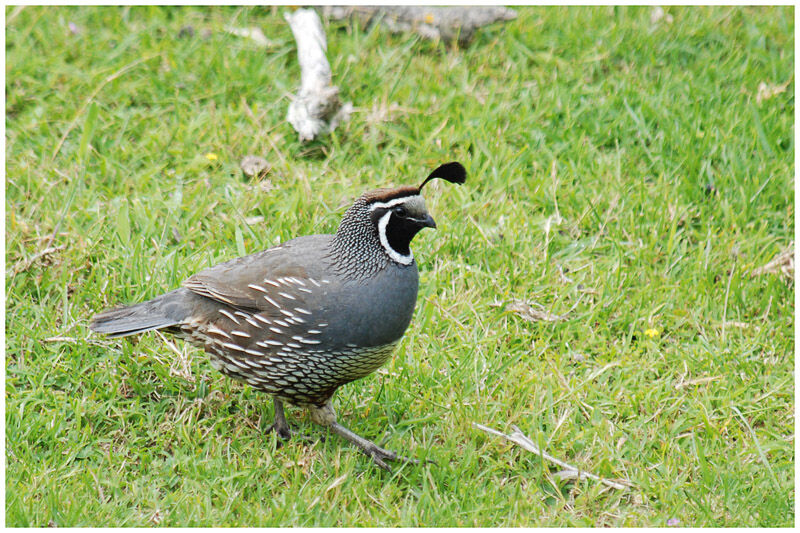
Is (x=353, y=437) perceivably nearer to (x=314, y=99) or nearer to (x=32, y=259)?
(x=32, y=259)

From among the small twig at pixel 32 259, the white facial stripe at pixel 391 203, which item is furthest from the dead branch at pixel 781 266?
the small twig at pixel 32 259

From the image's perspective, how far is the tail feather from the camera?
157 inches

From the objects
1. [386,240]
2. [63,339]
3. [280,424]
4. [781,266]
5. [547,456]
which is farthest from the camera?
[781,266]

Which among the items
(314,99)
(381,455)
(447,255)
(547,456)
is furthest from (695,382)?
(314,99)

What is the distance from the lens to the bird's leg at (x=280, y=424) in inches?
163

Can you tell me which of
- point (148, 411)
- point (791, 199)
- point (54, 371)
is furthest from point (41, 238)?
point (791, 199)

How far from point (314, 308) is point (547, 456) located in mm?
1228

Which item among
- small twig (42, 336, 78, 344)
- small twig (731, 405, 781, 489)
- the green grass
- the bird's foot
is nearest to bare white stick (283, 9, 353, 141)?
the green grass

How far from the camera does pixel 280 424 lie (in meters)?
4.14

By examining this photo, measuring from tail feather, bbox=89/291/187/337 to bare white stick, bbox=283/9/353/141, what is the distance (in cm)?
181

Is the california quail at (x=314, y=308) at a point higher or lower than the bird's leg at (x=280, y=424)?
higher

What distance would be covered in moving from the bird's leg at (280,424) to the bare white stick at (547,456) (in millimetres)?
850

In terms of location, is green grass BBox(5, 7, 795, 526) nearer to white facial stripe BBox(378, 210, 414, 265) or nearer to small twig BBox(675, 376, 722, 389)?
small twig BBox(675, 376, 722, 389)

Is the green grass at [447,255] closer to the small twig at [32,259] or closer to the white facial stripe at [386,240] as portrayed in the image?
the small twig at [32,259]
